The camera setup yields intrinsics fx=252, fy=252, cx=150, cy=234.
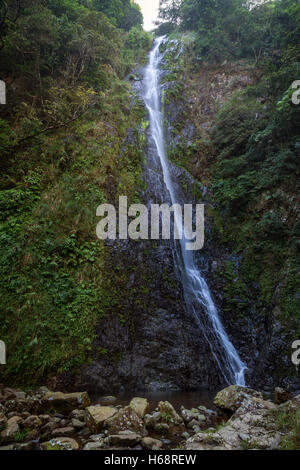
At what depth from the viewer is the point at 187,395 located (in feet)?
21.7

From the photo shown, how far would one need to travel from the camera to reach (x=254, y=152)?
1083 centimetres

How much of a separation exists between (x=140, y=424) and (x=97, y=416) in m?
0.74

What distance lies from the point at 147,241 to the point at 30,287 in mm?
4130

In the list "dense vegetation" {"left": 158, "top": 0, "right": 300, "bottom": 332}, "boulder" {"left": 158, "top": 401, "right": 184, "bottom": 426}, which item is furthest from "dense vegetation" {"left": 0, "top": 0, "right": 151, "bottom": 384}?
"dense vegetation" {"left": 158, "top": 0, "right": 300, "bottom": 332}

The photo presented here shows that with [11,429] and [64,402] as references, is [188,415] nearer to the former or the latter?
[64,402]

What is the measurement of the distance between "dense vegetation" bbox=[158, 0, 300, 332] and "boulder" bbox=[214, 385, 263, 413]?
2.66 m

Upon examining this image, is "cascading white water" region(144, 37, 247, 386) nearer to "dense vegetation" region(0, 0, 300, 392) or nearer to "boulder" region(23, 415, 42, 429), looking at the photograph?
"dense vegetation" region(0, 0, 300, 392)

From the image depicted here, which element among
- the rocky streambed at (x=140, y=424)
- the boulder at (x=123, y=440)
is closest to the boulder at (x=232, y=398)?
the rocky streambed at (x=140, y=424)

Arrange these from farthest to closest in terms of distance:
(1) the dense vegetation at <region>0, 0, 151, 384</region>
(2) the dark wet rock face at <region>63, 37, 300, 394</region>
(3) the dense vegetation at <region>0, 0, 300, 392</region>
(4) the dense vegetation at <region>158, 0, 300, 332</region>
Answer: (4) the dense vegetation at <region>158, 0, 300, 332</region>, (2) the dark wet rock face at <region>63, 37, 300, 394</region>, (3) the dense vegetation at <region>0, 0, 300, 392</region>, (1) the dense vegetation at <region>0, 0, 151, 384</region>

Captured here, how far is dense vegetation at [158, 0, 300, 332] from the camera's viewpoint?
8781 millimetres

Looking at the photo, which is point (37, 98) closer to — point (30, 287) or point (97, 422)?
point (30, 287)

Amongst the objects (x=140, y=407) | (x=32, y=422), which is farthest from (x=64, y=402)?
(x=140, y=407)

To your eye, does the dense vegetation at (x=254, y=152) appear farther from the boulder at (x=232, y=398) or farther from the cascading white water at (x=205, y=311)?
the boulder at (x=232, y=398)
